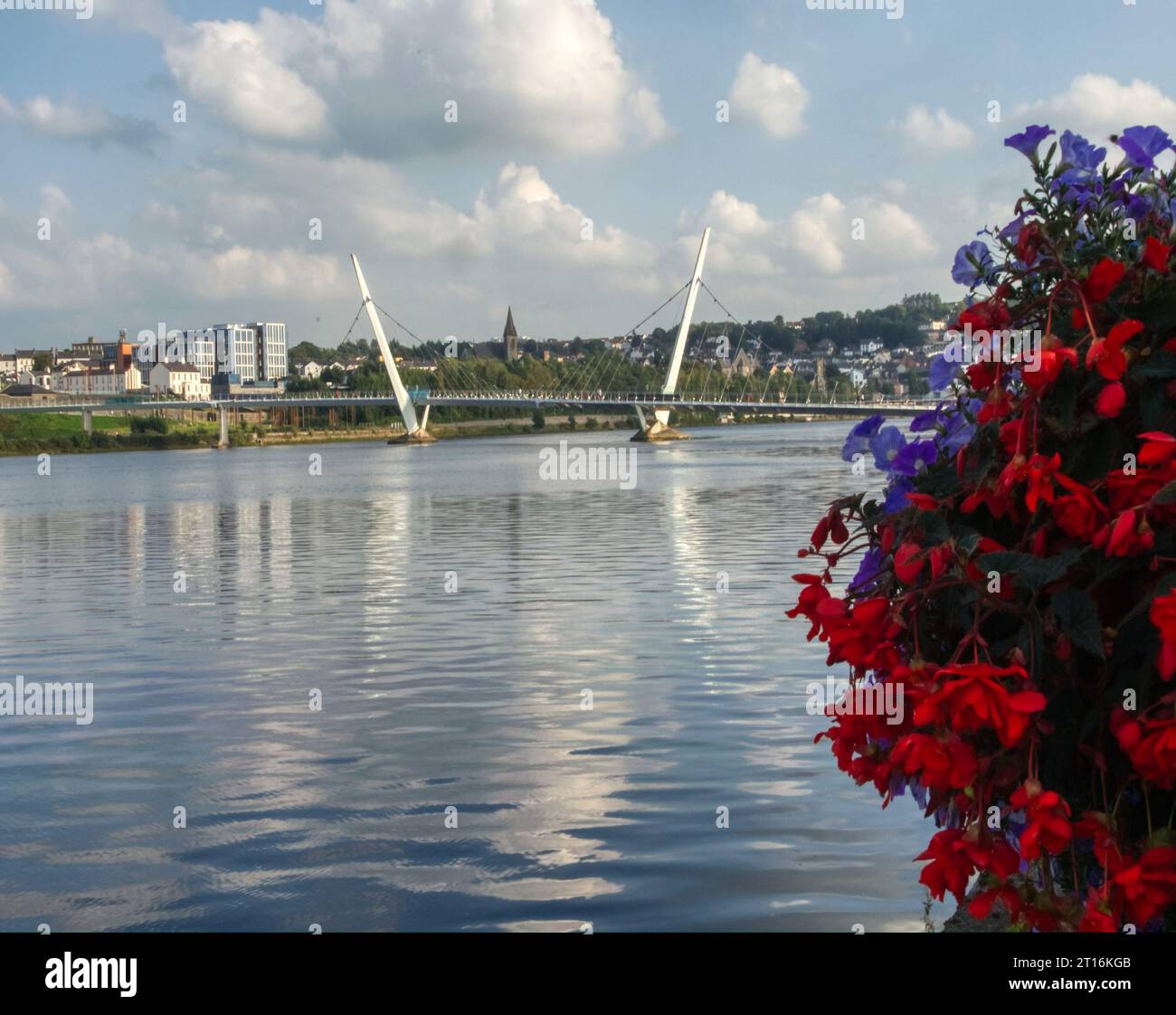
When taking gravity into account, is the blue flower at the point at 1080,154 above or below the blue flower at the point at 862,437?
above

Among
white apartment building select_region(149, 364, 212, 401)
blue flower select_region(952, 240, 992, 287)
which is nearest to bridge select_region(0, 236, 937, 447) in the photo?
white apartment building select_region(149, 364, 212, 401)

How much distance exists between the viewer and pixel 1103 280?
88.7 inches

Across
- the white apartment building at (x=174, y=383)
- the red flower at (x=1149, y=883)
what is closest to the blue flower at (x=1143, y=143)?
the red flower at (x=1149, y=883)

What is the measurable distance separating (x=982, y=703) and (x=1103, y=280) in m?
0.78

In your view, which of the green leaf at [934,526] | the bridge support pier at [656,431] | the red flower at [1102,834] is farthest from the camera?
the bridge support pier at [656,431]

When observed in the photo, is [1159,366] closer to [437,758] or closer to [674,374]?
[437,758]

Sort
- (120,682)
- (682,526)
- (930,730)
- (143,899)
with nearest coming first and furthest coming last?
(930,730), (143,899), (120,682), (682,526)

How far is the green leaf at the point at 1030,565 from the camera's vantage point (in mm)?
2113

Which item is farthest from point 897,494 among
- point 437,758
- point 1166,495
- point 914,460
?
point 437,758

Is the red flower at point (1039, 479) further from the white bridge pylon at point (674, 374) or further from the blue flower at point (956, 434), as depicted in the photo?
the white bridge pylon at point (674, 374)
